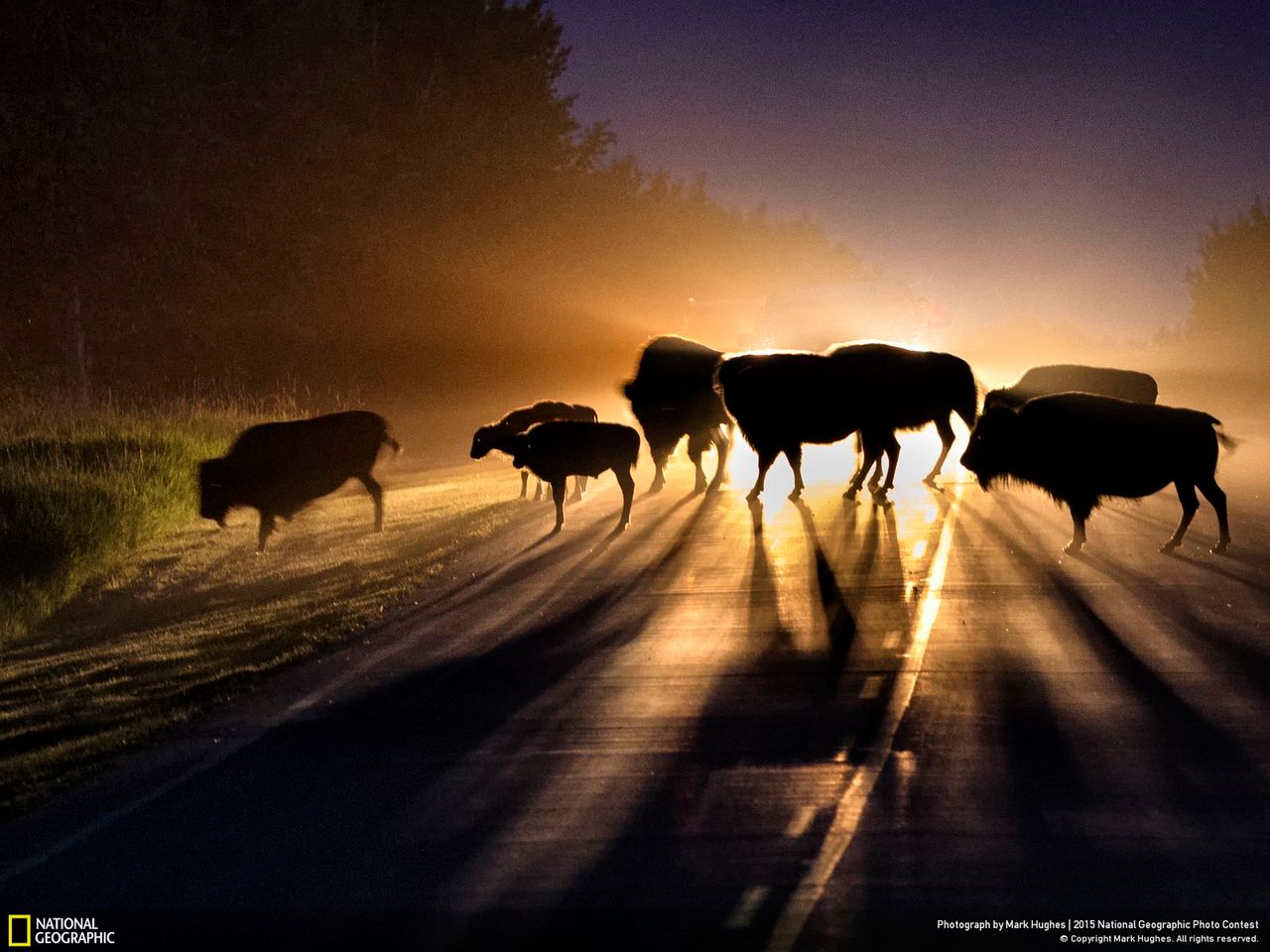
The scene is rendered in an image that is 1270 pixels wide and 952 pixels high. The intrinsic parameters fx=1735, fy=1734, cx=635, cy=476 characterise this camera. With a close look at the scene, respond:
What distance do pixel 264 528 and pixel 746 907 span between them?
12.8 metres

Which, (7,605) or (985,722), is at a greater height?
(985,722)

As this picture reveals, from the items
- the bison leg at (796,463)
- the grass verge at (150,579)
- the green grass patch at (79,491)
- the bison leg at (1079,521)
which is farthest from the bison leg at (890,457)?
the green grass patch at (79,491)

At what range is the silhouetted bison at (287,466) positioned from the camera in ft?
56.4

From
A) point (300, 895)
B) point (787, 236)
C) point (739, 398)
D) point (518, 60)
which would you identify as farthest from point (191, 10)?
point (787, 236)

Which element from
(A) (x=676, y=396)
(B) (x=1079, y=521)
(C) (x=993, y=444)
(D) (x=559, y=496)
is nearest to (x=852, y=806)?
(B) (x=1079, y=521)

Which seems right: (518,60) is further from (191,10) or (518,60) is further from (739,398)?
(739,398)

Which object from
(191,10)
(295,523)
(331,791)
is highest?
(191,10)

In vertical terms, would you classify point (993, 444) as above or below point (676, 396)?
above

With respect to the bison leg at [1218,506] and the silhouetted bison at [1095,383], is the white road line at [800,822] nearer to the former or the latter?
the bison leg at [1218,506]

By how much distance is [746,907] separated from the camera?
17.5 feet

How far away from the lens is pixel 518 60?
5541 centimetres

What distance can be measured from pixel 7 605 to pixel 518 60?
43061mm

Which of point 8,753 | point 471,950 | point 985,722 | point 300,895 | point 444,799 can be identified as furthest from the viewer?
point 8,753

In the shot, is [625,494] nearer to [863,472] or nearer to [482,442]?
[482,442]
